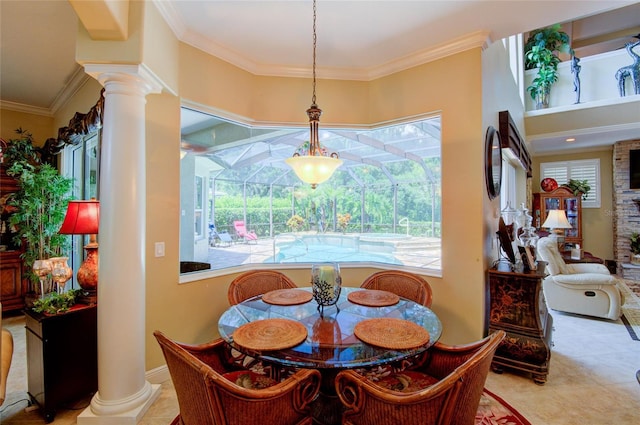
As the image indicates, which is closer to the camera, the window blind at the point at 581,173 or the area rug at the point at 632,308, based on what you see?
the area rug at the point at 632,308

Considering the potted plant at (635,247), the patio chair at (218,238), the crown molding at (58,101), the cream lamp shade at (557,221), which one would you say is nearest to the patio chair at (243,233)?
the patio chair at (218,238)

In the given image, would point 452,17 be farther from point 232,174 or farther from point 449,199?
point 232,174

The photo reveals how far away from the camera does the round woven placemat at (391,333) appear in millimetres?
1564

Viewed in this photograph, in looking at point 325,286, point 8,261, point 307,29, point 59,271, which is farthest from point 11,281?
point 307,29

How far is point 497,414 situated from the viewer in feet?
6.90

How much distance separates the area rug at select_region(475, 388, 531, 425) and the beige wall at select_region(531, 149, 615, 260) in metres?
7.61

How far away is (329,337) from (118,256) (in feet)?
5.29

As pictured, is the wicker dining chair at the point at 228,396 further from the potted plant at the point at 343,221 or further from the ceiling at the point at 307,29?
the potted plant at the point at 343,221

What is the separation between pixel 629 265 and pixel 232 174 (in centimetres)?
861

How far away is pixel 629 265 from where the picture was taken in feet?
21.1

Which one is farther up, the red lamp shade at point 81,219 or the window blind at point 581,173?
the window blind at point 581,173

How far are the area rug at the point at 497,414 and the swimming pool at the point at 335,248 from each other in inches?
60.9

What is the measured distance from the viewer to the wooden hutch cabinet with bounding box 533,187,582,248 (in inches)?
282

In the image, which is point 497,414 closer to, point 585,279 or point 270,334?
point 270,334
